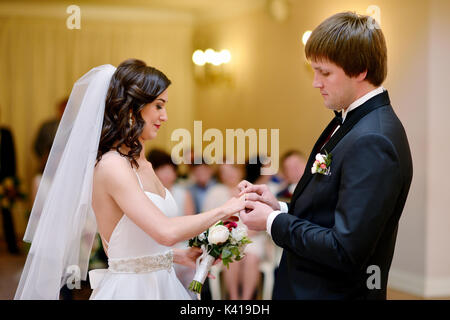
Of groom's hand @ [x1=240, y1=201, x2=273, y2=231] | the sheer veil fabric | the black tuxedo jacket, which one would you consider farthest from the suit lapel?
the sheer veil fabric

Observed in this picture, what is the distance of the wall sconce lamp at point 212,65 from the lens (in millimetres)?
7727

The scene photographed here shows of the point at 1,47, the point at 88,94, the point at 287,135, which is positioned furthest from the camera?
the point at 1,47

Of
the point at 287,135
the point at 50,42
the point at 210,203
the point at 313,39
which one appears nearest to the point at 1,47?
the point at 50,42

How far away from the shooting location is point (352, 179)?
5.18 ft

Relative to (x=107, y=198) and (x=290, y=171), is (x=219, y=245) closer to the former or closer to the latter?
(x=107, y=198)

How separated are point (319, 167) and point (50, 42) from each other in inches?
309

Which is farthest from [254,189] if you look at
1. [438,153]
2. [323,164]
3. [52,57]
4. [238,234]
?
[52,57]

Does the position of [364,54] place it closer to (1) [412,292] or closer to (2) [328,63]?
(2) [328,63]

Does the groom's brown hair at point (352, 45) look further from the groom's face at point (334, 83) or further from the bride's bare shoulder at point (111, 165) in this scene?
the bride's bare shoulder at point (111, 165)

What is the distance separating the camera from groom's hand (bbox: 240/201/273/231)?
6.01 ft

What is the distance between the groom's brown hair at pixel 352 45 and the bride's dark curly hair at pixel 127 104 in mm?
646

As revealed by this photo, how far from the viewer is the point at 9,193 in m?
7.21

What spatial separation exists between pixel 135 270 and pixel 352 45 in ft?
3.72

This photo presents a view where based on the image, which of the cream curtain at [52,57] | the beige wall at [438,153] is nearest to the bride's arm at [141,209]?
the beige wall at [438,153]
